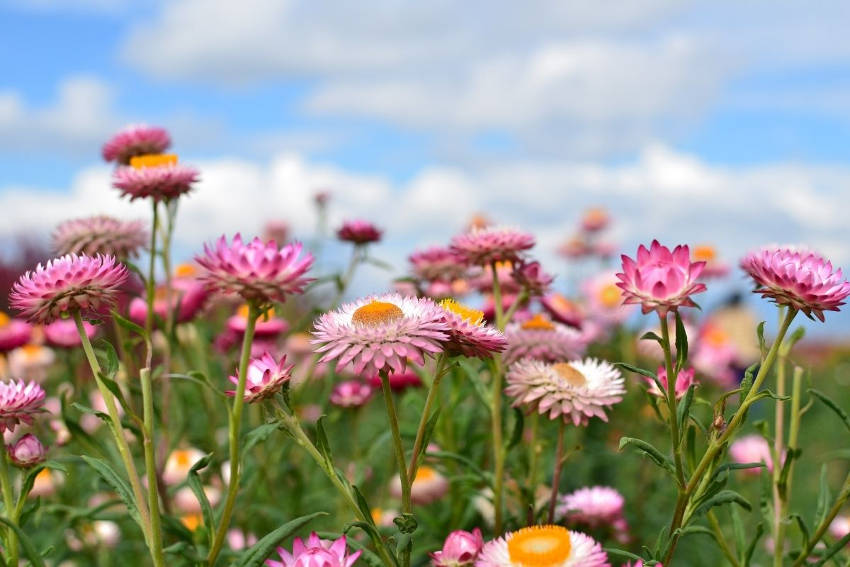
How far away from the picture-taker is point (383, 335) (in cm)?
142

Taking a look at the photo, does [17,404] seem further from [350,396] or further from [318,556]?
[350,396]

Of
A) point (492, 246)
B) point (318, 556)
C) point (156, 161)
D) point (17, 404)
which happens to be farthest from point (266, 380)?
point (156, 161)

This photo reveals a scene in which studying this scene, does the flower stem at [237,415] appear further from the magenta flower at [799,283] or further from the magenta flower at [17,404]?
the magenta flower at [799,283]

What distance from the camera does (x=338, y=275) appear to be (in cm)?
272

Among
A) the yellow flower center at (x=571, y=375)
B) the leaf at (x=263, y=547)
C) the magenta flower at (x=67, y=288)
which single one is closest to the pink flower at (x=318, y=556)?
the leaf at (x=263, y=547)

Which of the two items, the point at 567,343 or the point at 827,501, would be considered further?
the point at 567,343

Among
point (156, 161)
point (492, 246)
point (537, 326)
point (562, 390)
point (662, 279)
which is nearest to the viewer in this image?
point (662, 279)

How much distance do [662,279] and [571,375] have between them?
521 millimetres

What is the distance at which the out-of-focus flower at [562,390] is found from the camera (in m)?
1.81

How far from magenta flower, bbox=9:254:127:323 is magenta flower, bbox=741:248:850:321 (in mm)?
1047

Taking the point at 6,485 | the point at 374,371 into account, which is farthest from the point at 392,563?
the point at 6,485

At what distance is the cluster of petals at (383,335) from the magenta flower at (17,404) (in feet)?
1.74

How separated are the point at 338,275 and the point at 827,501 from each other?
1.48m

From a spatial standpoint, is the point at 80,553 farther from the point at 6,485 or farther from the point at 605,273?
the point at 605,273
